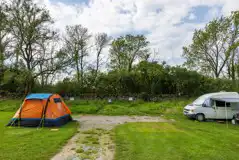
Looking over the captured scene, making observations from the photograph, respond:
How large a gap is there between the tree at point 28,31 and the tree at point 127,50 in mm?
10420

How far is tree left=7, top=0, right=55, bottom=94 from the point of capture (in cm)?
1655

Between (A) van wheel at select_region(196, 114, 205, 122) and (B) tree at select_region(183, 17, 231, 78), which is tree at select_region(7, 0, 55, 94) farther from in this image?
(B) tree at select_region(183, 17, 231, 78)

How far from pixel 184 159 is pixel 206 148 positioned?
1.29 metres

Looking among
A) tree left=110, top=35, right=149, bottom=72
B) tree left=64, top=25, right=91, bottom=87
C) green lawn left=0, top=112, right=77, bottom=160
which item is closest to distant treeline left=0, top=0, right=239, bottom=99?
tree left=64, top=25, right=91, bottom=87

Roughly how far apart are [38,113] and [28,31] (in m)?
11.9

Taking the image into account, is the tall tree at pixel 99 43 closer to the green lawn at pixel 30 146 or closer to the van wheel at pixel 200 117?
the van wheel at pixel 200 117

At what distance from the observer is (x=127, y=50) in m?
26.0

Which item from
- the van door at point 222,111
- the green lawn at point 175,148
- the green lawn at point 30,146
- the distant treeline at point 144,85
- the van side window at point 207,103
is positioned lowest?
the green lawn at point 175,148

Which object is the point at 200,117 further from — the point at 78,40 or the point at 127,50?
the point at 78,40

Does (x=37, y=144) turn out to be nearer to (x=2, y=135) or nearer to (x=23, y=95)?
(x=2, y=135)

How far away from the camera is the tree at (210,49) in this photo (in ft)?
72.7

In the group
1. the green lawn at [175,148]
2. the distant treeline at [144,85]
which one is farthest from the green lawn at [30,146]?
the distant treeline at [144,85]

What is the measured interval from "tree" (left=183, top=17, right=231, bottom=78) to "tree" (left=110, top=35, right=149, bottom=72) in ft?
22.2

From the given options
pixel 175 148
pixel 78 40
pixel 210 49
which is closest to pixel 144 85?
pixel 78 40
